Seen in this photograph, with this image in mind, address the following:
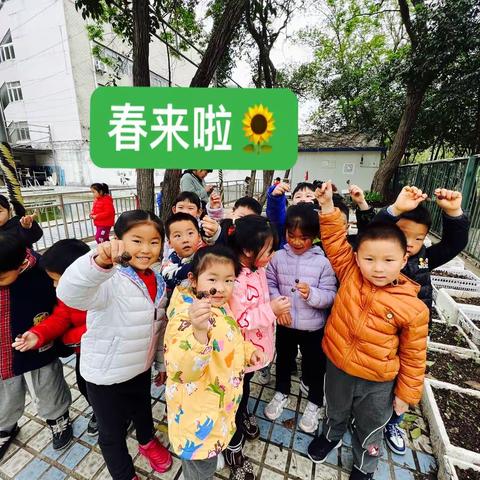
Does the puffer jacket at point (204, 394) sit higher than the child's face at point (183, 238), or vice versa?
the child's face at point (183, 238)

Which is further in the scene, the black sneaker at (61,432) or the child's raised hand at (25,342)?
the black sneaker at (61,432)

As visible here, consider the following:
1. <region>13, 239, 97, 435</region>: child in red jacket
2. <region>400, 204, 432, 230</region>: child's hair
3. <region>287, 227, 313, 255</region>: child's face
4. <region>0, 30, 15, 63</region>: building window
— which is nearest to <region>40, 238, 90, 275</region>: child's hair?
<region>13, 239, 97, 435</region>: child in red jacket

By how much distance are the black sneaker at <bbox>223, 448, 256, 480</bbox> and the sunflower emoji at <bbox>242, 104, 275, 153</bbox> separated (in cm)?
205

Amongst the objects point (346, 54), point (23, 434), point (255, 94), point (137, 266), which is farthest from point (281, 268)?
point (346, 54)

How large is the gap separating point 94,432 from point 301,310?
5.81 feet

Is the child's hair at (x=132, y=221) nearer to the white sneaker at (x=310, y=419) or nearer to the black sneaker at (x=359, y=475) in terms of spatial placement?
the white sneaker at (x=310, y=419)

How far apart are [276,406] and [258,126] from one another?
218 cm

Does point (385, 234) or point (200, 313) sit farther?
point (385, 234)

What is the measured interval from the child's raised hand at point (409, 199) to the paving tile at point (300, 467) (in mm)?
1796

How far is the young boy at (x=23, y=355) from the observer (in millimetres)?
1645

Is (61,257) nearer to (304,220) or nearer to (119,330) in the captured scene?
(119,330)

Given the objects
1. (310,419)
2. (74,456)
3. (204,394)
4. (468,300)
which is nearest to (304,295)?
(204,394)

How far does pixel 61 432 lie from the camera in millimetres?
1959

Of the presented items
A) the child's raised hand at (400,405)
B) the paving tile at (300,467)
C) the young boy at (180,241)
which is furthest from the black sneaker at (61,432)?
the child's raised hand at (400,405)
